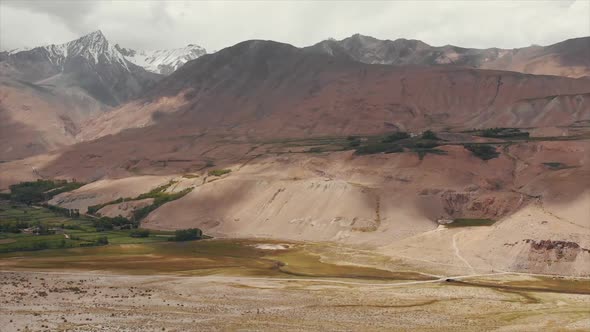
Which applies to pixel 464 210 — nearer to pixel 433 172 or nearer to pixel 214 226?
pixel 433 172

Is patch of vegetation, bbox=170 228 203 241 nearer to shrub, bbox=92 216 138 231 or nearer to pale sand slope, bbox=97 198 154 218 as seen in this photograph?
shrub, bbox=92 216 138 231

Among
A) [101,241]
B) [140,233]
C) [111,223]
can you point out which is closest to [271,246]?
[140,233]

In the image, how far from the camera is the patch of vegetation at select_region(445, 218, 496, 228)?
14238 centimetres

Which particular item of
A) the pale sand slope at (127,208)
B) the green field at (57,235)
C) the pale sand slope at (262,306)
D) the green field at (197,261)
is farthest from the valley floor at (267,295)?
the pale sand slope at (127,208)

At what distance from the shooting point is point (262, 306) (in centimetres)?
→ 7531

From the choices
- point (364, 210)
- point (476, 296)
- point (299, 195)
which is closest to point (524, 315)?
point (476, 296)

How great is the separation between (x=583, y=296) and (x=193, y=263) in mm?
61114

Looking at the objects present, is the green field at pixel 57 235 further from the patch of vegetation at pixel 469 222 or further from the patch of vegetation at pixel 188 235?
the patch of vegetation at pixel 469 222

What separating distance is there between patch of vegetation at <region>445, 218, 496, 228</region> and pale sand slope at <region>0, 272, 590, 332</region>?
1948 inches

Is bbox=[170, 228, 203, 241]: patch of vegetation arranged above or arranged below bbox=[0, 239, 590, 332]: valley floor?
above

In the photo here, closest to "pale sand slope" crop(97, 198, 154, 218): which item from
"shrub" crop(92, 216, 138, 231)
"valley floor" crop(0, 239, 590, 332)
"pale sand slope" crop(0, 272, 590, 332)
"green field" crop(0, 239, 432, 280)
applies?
"shrub" crop(92, 216, 138, 231)

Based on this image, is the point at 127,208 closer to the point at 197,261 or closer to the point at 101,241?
the point at 101,241

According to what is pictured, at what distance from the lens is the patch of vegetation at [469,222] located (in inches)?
5605

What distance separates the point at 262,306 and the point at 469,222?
80841mm
